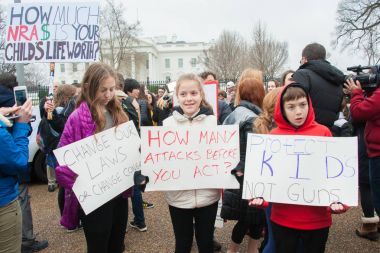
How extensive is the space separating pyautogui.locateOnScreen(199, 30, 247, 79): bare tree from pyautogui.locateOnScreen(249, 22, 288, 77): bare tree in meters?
1.60

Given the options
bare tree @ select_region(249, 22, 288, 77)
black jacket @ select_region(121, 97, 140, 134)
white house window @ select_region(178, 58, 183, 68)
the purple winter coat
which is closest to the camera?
the purple winter coat

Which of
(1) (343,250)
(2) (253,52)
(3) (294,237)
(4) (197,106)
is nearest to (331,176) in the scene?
(3) (294,237)

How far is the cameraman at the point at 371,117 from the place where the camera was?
123 inches

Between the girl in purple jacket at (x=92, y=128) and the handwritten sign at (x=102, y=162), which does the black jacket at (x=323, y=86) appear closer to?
the handwritten sign at (x=102, y=162)

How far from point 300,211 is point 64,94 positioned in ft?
13.7

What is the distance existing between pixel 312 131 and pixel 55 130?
3.86m

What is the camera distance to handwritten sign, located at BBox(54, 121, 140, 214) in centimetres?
232

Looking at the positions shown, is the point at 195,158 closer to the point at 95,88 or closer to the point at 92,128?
the point at 92,128

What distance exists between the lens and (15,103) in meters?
2.58

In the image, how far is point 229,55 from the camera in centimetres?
3506

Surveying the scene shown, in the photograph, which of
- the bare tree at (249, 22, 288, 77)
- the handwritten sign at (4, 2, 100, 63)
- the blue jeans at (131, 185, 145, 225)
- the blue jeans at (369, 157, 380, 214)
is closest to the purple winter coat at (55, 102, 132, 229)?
the blue jeans at (131, 185, 145, 225)

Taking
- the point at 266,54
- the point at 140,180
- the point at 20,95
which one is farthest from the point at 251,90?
the point at 266,54

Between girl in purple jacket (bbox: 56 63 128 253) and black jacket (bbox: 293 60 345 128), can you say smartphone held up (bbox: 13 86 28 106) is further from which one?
black jacket (bbox: 293 60 345 128)

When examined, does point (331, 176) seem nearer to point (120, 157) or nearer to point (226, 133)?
point (226, 133)
